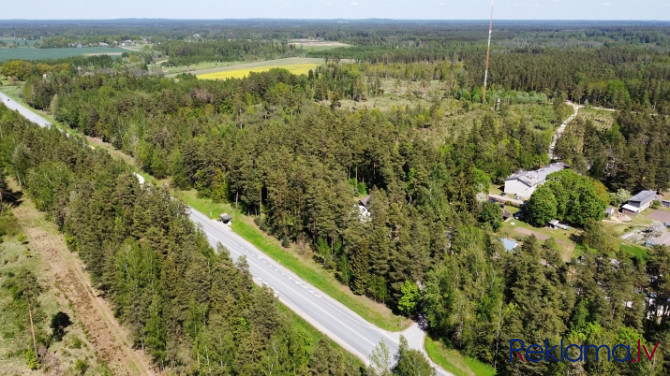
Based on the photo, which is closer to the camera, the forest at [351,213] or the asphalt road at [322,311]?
the forest at [351,213]

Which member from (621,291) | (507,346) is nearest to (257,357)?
(507,346)

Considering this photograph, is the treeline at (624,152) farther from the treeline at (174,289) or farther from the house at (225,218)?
the treeline at (174,289)

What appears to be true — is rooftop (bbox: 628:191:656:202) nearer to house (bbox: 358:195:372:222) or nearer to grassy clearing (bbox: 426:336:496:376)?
house (bbox: 358:195:372:222)

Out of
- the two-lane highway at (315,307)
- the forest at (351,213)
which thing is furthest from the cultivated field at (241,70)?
the two-lane highway at (315,307)

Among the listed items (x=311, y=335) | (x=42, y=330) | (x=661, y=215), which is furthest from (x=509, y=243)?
(x=42, y=330)

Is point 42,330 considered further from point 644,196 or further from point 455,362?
point 644,196

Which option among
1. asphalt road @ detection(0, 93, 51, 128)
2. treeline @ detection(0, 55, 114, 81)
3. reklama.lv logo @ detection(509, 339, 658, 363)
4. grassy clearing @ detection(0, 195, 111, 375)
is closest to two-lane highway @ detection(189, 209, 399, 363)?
reklama.lv logo @ detection(509, 339, 658, 363)
